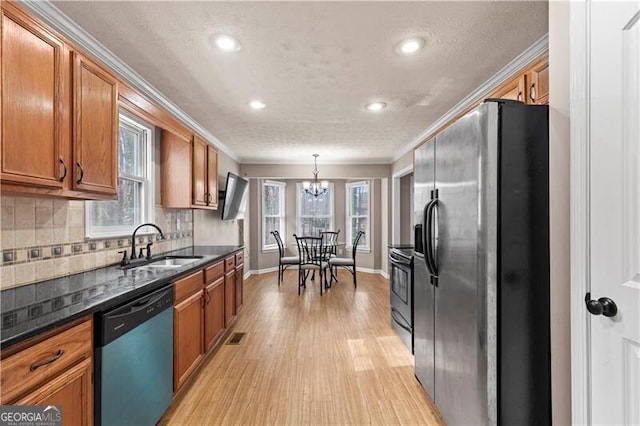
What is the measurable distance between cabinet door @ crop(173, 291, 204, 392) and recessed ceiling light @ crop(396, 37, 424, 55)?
237 centimetres

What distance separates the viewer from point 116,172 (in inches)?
74.8

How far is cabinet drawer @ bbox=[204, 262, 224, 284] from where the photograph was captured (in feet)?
8.33

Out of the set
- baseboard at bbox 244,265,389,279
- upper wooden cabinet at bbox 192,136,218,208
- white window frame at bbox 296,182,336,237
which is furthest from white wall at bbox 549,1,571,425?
white window frame at bbox 296,182,336,237

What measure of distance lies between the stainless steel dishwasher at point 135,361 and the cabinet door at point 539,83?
2706mm

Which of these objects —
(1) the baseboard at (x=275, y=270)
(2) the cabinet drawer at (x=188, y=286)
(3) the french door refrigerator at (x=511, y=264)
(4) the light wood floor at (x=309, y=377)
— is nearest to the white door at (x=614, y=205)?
(3) the french door refrigerator at (x=511, y=264)

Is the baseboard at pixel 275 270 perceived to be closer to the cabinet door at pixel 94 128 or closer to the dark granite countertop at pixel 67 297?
the dark granite countertop at pixel 67 297

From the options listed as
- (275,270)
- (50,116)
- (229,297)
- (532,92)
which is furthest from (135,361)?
(275,270)

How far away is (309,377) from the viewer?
2391 mm

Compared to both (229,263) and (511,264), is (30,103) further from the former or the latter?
(511,264)

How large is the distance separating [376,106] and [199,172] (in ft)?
7.02

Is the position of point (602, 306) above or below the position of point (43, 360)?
above

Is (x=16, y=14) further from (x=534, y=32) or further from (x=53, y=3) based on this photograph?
(x=534, y=32)

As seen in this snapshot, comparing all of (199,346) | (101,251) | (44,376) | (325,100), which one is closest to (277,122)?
(325,100)

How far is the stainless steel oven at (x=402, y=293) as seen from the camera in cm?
271
